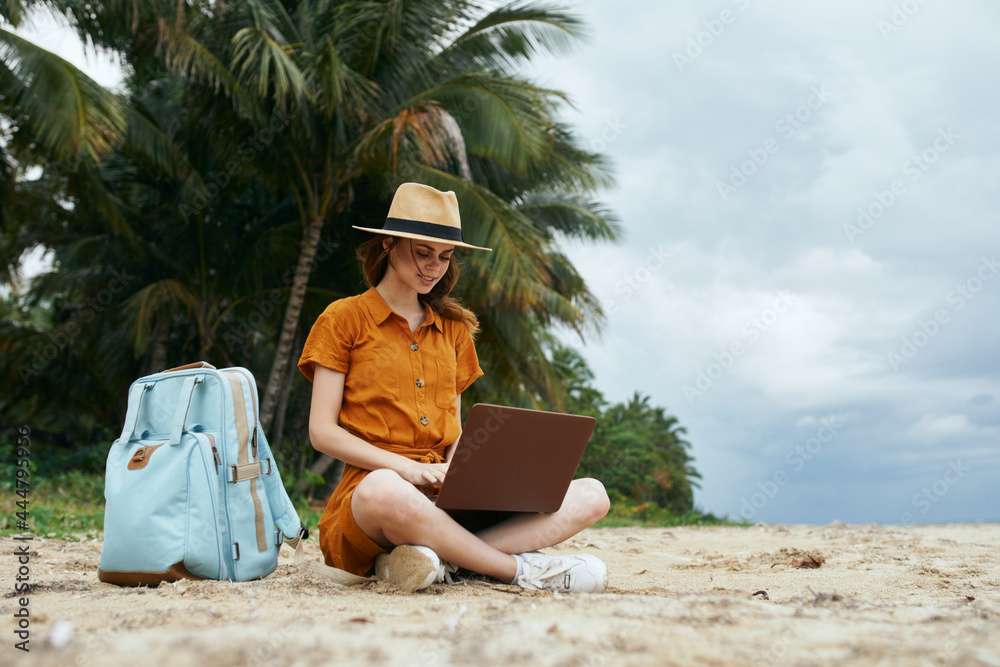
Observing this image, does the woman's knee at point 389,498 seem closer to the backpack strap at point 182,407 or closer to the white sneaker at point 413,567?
the white sneaker at point 413,567

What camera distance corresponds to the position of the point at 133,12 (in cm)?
922

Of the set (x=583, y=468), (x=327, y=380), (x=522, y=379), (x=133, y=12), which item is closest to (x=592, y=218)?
(x=522, y=379)

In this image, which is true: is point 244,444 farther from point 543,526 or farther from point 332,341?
point 543,526

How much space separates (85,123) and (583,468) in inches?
430

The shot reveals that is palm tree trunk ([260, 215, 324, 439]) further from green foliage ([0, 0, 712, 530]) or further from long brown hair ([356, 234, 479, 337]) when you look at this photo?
long brown hair ([356, 234, 479, 337])

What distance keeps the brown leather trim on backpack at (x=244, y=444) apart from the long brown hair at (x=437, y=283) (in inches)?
23.7

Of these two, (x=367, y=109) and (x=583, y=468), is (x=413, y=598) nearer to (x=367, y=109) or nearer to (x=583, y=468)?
(x=367, y=109)

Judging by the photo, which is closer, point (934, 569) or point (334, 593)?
point (334, 593)

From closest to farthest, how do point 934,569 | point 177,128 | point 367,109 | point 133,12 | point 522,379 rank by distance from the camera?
1. point 934,569
2. point 133,12
3. point 367,109
4. point 177,128
5. point 522,379

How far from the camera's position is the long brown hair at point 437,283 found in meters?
3.24

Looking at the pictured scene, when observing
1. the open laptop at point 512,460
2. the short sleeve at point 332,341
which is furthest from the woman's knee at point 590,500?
the short sleeve at point 332,341

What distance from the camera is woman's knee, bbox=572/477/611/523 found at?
3.12 metres

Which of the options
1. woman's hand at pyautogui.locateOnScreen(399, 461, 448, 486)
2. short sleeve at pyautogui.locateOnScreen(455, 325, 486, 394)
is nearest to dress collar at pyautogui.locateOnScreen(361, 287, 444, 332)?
short sleeve at pyautogui.locateOnScreen(455, 325, 486, 394)

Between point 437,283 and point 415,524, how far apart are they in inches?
36.7
